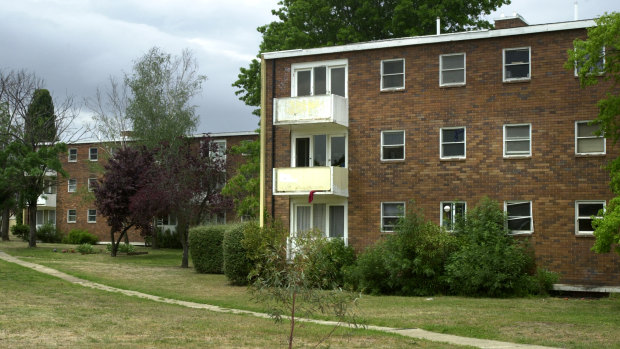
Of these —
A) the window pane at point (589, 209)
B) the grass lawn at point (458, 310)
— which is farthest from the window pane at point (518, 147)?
the grass lawn at point (458, 310)

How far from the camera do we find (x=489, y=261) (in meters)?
25.6

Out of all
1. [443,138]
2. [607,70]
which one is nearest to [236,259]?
[443,138]

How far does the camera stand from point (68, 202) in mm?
63719

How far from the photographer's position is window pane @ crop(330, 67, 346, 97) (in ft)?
101

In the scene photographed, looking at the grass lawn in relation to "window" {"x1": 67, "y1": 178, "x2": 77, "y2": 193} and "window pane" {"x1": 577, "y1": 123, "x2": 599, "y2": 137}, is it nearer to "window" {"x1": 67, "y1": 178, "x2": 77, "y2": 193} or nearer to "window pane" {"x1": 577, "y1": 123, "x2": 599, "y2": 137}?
"window pane" {"x1": 577, "y1": 123, "x2": 599, "y2": 137}

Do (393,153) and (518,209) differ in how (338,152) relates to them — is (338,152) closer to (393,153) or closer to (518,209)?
(393,153)

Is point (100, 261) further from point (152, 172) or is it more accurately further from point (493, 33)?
point (493, 33)

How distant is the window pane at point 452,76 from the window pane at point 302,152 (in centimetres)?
614

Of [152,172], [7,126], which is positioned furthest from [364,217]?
[7,126]

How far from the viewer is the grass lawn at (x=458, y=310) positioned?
16.2m

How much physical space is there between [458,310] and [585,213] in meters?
8.25

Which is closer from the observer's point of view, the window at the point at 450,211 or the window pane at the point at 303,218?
the window at the point at 450,211

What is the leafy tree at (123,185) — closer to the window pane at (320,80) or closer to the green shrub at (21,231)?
the window pane at (320,80)

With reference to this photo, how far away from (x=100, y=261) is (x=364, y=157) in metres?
17.6
